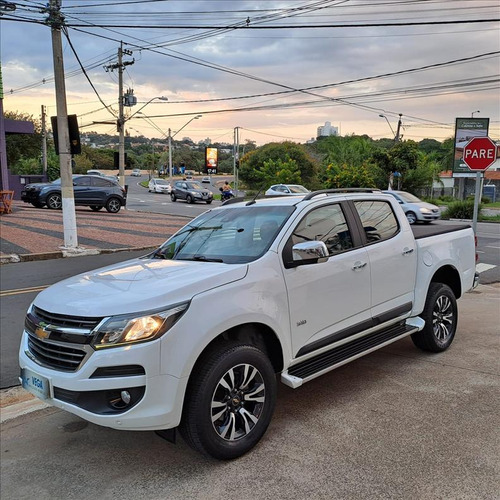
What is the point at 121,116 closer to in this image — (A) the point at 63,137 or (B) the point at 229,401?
(A) the point at 63,137

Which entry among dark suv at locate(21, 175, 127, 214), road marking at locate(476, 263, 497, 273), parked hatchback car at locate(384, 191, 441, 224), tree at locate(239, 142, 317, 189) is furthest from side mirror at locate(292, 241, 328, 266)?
tree at locate(239, 142, 317, 189)

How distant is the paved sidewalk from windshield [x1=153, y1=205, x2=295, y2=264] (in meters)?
8.28

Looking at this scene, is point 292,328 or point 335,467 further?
point 292,328

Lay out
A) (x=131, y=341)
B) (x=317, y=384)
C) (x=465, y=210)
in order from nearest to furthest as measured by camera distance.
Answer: (x=131, y=341) < (x=317, y=384) < (x=465, y=210)

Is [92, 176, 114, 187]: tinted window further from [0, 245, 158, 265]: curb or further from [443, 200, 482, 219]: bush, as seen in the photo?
[443, 200, 482, 219]: bush

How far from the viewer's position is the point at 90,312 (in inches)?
115

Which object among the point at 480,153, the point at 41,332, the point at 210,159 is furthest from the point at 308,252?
the point at 210,159

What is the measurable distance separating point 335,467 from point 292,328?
962mm

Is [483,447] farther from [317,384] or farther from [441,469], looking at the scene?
[317,384]

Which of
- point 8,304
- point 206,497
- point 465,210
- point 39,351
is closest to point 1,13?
point 8,304

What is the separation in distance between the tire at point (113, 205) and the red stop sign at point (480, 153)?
1659 centimetres

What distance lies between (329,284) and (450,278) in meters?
2.38

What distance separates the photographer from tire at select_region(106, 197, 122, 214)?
23070mm

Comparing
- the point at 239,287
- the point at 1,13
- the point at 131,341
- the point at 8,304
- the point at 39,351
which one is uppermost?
the point at 1,13
